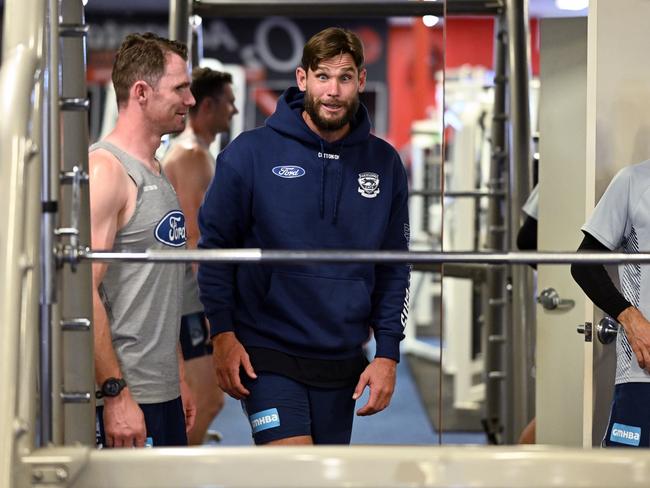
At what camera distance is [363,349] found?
3008mm

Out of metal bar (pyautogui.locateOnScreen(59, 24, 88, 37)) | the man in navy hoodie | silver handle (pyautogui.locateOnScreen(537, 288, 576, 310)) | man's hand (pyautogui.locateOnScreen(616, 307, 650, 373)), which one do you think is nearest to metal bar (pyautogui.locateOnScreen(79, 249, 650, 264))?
metal bar (pyautogui.locateOnScreen(59, 24, 88, 37))

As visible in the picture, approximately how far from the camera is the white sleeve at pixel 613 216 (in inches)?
113

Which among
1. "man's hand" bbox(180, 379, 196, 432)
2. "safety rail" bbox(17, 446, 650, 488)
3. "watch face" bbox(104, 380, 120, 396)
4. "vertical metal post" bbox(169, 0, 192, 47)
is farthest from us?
"vertical metal post" bbox(169, 0, 192, 47)

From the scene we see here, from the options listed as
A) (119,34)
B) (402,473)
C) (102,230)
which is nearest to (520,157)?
(102,230)

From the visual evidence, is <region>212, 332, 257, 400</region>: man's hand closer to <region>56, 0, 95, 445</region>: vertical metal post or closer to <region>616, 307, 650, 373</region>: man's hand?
<region>56, 0, 95, 445</region>: vertical metal post

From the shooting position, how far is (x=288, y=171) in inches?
114

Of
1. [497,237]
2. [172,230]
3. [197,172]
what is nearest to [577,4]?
[497,237]

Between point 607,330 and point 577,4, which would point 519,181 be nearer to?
point 577,4

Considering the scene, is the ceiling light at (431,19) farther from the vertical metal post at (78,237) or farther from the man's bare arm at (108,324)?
the vertical metal post at (78,237)

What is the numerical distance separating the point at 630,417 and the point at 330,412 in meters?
0.76

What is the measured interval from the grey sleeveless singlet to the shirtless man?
37.2 inches

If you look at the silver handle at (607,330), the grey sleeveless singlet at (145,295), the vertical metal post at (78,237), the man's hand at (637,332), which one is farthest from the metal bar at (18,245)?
the silver handle at (607,330)

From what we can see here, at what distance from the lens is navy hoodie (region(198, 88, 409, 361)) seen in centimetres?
287

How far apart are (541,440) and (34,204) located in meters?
2.55
